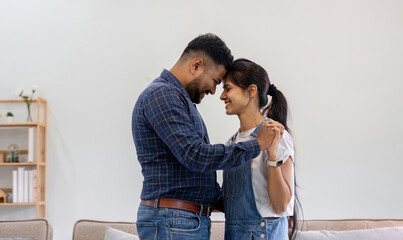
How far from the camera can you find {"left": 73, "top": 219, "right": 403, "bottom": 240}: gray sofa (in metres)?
2.83

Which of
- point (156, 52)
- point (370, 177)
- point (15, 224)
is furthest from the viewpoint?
point (156, 52)

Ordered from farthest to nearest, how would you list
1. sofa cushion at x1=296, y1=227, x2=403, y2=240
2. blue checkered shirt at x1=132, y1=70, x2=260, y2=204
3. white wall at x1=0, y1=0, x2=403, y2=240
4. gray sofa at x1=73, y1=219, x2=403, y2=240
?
white wall at x1=0, y1=0, x2=403, y2=240, gray sofa at x1=73, y1=219, x2=403, y2=240, sofa cushion at x1=296, y1=227, x2=403, y2=240, blue checkered shirt at x1=132, y1=70, x2=260, y2=204

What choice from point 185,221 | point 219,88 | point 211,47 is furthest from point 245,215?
point 219,88

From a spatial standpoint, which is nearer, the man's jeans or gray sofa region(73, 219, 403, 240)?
the man's jeans

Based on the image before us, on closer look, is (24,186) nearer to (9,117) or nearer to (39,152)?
(39,152)

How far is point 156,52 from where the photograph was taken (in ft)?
14.1

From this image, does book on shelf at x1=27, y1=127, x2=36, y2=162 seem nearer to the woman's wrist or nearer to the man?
the man

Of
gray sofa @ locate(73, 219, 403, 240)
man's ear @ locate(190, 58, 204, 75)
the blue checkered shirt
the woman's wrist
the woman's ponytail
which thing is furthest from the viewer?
gray sofa @ locate(73, 219, 403, 240)

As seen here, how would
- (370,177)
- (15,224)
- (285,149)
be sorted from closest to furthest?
(285,149) < (15,224) < (370,177)

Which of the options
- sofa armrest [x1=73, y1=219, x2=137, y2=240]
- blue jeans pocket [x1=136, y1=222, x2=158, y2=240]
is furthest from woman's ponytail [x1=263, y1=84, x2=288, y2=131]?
sofa armrest [x1=73, y1=219, x2=137, y2=240]

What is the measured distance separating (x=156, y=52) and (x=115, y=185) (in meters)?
1.12

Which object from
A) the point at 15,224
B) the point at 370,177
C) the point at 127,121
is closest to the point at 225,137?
the point at 127,121

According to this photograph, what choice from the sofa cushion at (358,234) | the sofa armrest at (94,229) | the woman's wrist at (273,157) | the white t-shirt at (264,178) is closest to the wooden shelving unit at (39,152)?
the sofa armrest at (94,229)

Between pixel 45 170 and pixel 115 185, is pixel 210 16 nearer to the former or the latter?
pixel 115 185
